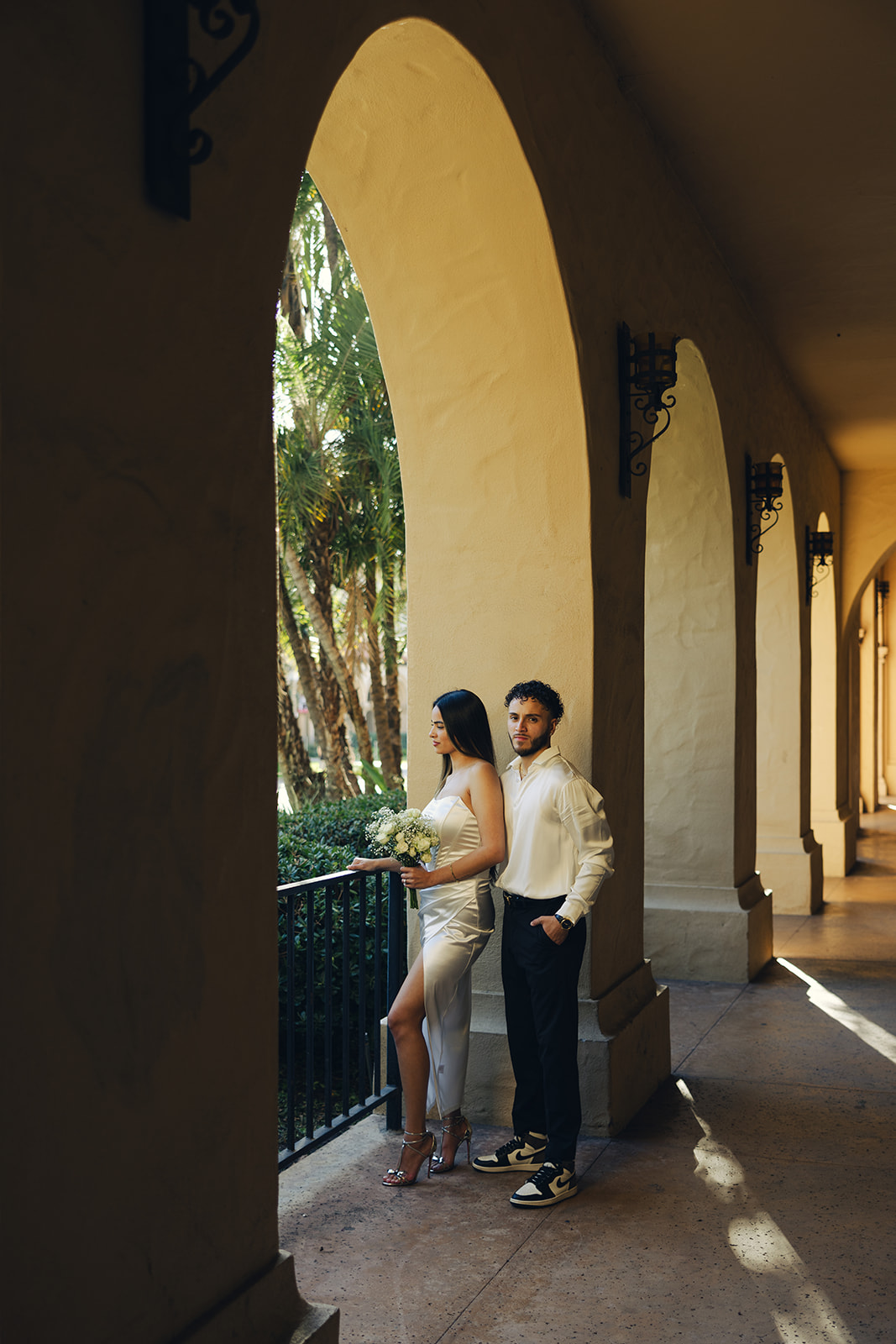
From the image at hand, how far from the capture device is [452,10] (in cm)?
322

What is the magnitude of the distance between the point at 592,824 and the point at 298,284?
9.16m

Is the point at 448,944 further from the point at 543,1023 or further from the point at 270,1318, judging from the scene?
the point at 270,1318

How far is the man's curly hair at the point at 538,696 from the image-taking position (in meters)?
3.99

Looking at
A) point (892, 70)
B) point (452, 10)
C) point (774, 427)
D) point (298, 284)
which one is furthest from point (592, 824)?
point (298, 284)

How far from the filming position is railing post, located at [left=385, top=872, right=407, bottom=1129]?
4324mm

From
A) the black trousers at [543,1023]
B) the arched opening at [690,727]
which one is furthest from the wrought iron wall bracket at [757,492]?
the black trousers at [543,1023]

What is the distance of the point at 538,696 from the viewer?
3.99 meters

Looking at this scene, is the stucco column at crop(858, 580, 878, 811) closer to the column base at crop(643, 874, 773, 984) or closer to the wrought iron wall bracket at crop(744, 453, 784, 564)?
the wrought iron wall bracket at crop(744, 453, 784, 564)

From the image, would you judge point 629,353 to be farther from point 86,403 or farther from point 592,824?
point 86,403

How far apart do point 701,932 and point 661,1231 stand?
3.63 metres

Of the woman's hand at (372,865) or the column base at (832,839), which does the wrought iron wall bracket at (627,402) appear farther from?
the column base at (832,839)

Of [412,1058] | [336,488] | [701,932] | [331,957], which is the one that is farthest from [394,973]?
[336,488]

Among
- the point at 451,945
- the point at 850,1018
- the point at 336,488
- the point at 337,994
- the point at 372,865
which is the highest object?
the point at 336,488

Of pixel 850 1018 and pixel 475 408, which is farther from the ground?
pixel 475 408
